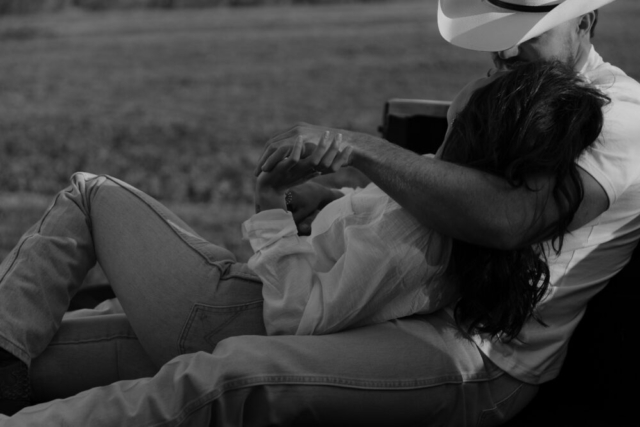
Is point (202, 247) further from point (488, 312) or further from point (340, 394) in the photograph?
point (488, 312)

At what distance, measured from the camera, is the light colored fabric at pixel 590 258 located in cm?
166

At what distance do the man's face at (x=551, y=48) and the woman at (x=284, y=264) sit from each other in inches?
5.4

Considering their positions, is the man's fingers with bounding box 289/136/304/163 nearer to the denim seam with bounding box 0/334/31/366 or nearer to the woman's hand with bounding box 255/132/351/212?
the woman's hand with bounding box 255/132/351/212

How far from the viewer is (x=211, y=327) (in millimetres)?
1782

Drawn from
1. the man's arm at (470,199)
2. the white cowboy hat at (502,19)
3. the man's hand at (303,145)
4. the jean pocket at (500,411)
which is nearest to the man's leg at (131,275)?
the man's hand at (303,145)

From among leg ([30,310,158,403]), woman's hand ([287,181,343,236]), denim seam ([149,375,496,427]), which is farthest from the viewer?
woman's hand ([287,181,343,236])

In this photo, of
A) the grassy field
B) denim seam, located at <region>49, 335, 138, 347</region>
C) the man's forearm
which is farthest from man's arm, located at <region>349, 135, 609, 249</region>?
the grassy field

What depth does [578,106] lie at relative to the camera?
1622 mm

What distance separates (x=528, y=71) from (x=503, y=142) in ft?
0.54

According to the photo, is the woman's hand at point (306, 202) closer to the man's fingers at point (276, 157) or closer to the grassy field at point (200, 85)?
the man's fingers at point (276, 157)

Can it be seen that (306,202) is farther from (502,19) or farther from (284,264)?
(502,19)

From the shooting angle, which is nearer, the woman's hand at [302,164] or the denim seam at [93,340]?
the woman's hand at [302,164]

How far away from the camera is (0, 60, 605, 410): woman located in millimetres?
1627

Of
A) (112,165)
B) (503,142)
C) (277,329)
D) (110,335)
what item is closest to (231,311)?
(277,329)
